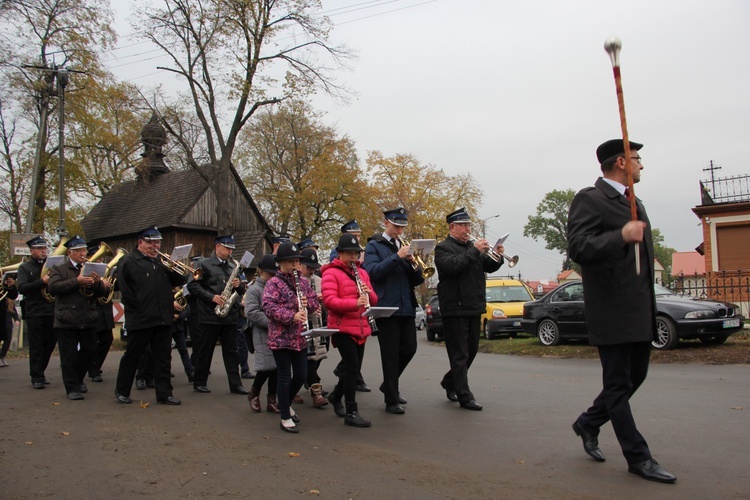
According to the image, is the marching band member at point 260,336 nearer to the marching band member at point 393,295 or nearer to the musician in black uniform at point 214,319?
the marching band member at point 393,295

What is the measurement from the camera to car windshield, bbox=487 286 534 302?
1964 cm

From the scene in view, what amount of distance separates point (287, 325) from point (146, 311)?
7.83 ft

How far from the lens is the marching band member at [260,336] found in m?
7.19

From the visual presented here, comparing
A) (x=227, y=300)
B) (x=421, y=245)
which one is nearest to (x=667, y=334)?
(x=421, y=245)

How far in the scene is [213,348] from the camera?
8.98 meters

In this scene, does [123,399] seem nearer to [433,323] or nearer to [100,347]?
[100,347]

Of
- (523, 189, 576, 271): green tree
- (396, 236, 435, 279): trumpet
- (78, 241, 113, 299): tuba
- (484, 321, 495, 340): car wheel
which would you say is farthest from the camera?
(523, 189, 576, 271): green tree

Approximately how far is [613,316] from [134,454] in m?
3.95

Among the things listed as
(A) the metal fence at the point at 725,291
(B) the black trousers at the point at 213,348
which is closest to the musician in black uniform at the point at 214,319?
(B) the black trousers at the point at 213,348

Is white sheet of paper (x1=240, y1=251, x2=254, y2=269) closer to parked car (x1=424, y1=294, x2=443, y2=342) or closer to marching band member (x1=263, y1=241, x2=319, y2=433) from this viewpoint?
marching band member (x1=263, y1=241, x2=319, y2=433)

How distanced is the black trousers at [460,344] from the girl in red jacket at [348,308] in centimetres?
94

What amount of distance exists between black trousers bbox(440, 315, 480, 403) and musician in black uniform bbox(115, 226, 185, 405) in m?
3.36

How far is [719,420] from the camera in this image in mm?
6441

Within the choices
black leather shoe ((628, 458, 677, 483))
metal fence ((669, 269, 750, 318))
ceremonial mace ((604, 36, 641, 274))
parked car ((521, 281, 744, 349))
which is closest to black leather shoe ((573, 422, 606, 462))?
black leather shoe ((628, 458, 677, 483))
